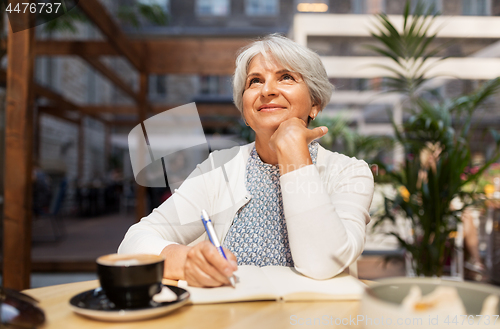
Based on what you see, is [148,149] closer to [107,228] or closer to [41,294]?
[41,294]

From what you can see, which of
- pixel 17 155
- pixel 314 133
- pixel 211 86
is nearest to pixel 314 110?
pixel 314 133

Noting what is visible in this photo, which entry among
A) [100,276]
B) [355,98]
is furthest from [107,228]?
[100,276]

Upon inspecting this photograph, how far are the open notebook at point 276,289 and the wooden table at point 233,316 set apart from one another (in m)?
0.01

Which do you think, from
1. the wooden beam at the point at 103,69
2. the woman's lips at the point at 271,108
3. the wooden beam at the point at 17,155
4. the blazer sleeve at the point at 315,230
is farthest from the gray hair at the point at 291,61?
the wooden beam at the point at 103,69

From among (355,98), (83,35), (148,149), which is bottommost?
(148,149)

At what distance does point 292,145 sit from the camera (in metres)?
0.86

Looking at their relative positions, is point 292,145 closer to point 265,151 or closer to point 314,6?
point 265,151

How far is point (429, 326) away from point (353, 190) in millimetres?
657

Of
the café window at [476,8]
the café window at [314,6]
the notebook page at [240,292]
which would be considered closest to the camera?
the notebook page at [240,292]

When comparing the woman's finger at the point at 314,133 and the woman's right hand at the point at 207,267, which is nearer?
the woman's right hand at the point at 207,267

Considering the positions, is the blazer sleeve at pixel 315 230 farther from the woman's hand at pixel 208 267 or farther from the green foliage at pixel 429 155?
the green foliage at pixel 429 155

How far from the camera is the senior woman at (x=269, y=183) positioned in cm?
79

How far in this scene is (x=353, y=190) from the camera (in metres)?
0.96

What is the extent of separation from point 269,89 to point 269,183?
0.92 feet
